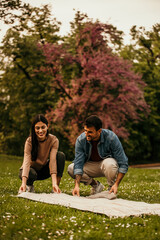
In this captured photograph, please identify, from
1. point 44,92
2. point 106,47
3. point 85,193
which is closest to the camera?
point 85,193

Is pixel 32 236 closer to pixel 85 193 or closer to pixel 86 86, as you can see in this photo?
pixel 85 193

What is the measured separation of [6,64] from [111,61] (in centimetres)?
839

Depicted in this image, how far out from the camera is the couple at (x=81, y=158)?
7.11 m

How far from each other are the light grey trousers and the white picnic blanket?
791mm

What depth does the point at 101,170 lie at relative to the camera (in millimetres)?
7480

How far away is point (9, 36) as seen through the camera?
2589 centimetres

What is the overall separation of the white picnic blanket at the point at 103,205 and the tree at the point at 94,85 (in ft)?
55.0

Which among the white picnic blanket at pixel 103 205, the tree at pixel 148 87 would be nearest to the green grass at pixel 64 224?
the white picnic blanket at pixel 103 205

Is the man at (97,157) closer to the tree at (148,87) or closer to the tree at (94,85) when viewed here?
the tree at (94,85)

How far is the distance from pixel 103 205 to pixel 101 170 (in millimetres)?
1712

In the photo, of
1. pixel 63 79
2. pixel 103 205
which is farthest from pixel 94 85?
pixel 103 205

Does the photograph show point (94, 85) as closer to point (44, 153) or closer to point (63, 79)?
point (63, 79)

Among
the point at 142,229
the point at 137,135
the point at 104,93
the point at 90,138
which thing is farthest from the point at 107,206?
the point at 137,135

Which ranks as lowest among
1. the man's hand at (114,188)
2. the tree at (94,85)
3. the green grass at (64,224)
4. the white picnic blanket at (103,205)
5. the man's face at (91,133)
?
the green grass at (64,224)
